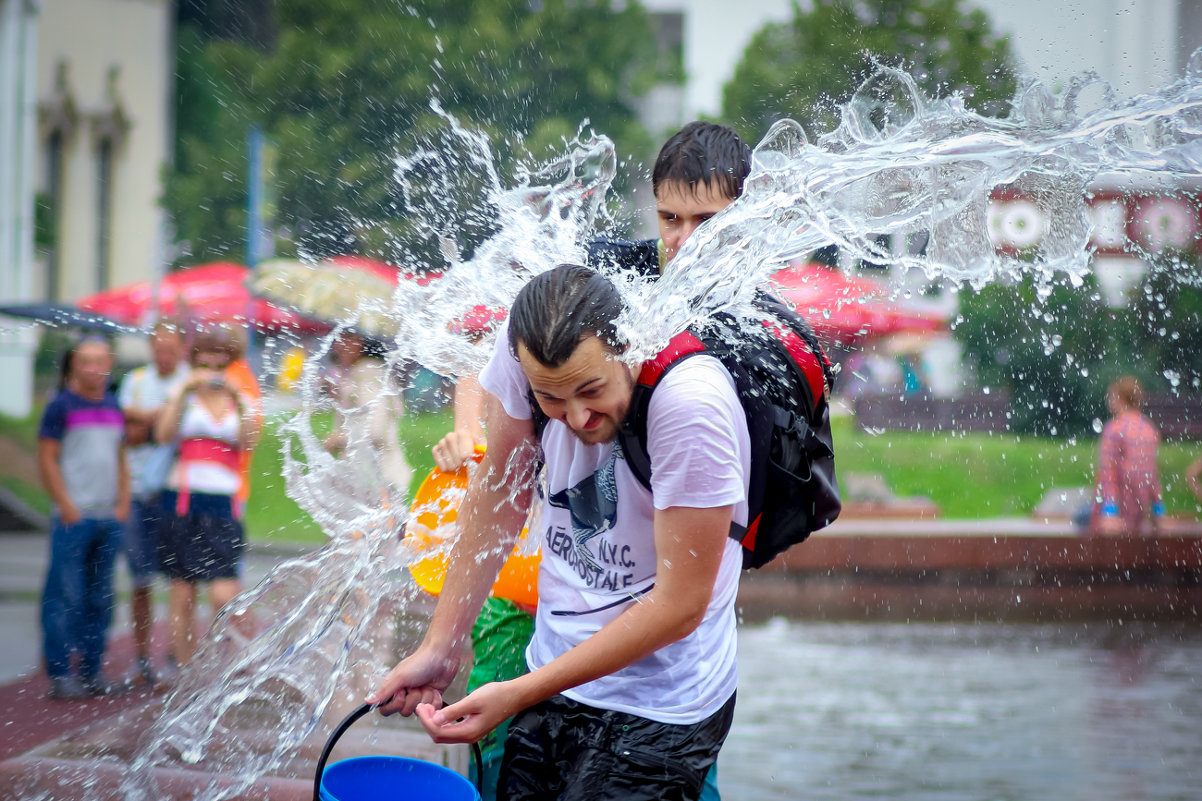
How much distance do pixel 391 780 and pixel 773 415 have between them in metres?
1.05

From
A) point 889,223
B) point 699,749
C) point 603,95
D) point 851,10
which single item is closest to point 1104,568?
point 889,223

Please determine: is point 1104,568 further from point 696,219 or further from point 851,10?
point 851,10

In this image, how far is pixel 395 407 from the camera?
486 cm

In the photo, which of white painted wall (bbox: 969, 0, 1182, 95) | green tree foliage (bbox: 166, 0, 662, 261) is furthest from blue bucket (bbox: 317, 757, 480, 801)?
green tree foliage (bbox: 166, 0, 662, 261)

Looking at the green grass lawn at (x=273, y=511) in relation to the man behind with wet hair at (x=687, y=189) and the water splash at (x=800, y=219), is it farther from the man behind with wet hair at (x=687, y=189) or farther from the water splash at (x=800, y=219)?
the man behind with wet hair at (x=687, y=189)

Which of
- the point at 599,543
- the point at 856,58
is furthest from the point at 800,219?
the point at 856,58

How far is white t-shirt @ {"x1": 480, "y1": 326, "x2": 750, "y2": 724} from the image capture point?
1.98 metres

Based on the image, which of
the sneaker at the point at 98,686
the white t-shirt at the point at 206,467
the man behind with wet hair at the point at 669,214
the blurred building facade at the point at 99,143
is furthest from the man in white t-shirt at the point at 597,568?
the blurred building facade at the point at 99,143

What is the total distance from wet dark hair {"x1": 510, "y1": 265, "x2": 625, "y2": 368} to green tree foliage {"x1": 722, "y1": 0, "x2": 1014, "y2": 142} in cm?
135

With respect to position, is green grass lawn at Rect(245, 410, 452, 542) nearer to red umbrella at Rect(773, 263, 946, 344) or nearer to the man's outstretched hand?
red umbrella at Rect(773, 263, 946, 344)

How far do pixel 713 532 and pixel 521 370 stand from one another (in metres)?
0.53

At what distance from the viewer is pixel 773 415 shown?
2.13m

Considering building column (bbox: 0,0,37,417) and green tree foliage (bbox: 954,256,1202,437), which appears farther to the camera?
building column (bbox: 0,0,37,417)

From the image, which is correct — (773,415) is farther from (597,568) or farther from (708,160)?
(708,160)
